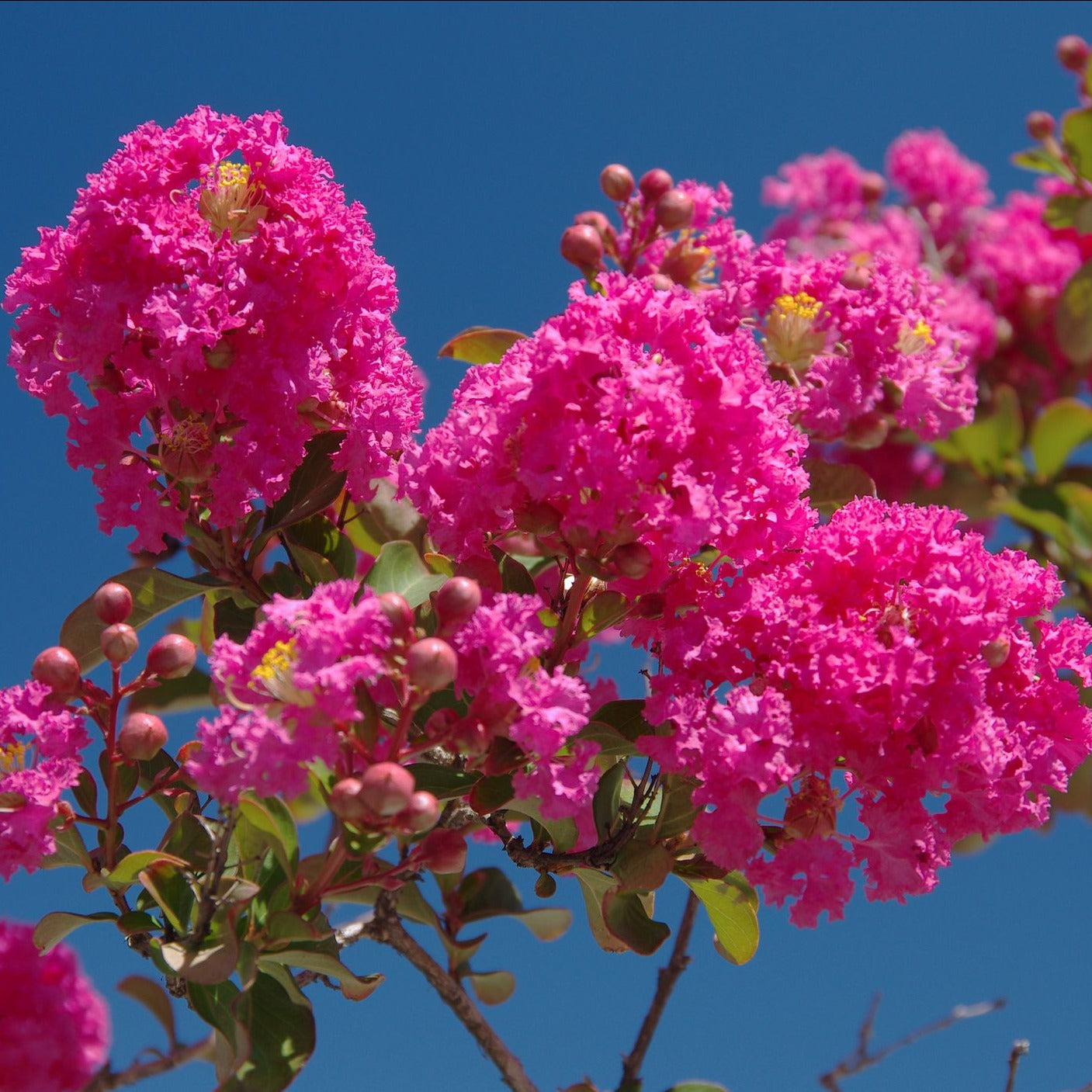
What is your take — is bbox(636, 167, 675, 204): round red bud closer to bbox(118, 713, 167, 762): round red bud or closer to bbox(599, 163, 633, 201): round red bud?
bbox(599, 163, 633, 201): round red bud

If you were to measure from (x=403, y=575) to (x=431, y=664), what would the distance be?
0.59 metres

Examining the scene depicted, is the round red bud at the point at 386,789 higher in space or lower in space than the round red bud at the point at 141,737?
lower

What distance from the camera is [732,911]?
1.85 m

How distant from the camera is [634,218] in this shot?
2404mm

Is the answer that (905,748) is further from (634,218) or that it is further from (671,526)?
(634,218)

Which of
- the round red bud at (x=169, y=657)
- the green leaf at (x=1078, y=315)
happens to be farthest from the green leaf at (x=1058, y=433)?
the round red bud at (x=169, y=657)

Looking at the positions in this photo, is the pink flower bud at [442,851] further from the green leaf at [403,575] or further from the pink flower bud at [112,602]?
the pink flower bud at [112,602]

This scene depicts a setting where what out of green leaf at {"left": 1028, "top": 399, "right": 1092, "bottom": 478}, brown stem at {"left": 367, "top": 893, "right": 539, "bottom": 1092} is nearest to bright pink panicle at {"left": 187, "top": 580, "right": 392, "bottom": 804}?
brown stem at {"left": 367, "top": 893, "right": 539, "bottom": 1092}

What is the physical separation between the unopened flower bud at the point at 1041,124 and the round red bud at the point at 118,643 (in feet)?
10.2

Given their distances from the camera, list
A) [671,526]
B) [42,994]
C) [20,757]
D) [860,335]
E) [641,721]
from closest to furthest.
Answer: [671,526], [20,757], [641,721], [860,335], [42,994]

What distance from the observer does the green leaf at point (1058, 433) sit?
3.43 m

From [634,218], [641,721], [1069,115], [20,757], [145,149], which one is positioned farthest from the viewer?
[1069,115]

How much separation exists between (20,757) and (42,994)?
3.94 ft

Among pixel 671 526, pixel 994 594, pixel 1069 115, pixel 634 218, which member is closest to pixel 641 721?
pixel 671 526
